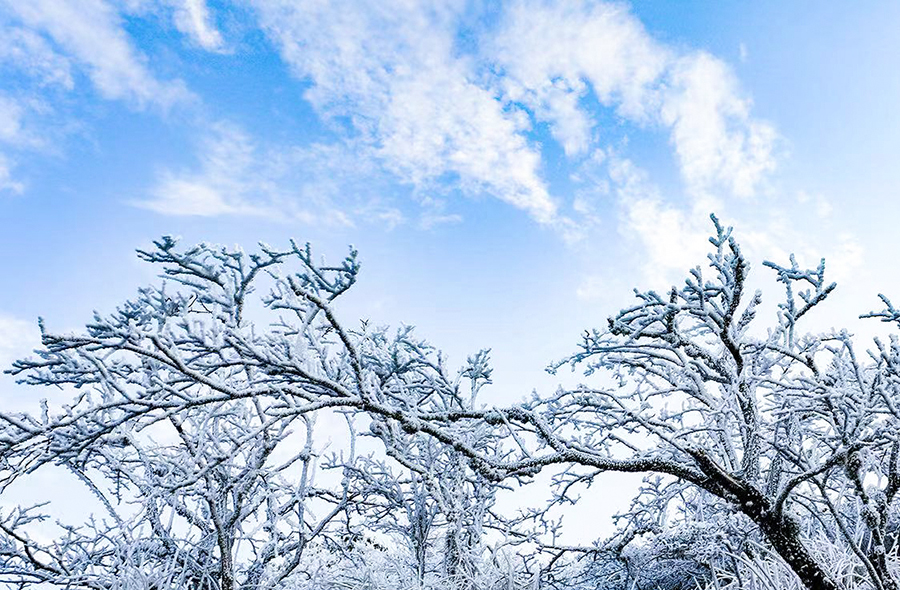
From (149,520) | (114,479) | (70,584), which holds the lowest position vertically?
(70,584)

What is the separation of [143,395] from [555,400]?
3545 millimetres

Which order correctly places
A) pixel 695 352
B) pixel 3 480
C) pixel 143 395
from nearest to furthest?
pixel 143 395 < pixel 3 480 < pixel 695 352

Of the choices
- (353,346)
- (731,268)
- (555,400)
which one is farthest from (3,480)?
(731,268)

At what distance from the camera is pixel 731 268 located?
5.27 meters

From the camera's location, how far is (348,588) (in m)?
8.60

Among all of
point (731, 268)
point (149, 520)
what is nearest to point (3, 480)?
point (149, 520)

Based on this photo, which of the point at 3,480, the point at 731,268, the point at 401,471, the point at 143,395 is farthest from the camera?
the point at 401,471

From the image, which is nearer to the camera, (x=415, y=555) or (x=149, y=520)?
(x=149, y=520)

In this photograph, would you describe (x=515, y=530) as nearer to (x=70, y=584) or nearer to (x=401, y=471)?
(x=401, y=471)

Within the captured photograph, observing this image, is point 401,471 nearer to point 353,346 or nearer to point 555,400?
point 555,400

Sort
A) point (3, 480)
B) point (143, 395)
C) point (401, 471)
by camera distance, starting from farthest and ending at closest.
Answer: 1. point (401, 471)
2. point (3, 480)
3. point (143, 395)

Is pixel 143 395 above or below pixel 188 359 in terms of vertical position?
below

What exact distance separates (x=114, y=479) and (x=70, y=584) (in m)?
1.26

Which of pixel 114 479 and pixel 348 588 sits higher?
pixel 114 479
